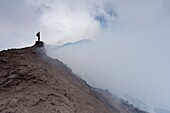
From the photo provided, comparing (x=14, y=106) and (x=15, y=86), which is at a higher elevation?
(x=15, y=86)

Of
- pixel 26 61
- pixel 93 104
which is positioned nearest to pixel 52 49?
pixel 26 61

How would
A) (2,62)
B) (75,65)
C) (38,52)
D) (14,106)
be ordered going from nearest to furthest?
(14,106), (2,62), (38,52), (75,65)

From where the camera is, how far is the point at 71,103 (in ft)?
85.8

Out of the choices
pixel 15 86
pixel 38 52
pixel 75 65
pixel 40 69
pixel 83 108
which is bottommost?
pixel 83 108

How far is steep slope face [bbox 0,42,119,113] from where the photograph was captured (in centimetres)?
2428

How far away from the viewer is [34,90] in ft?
86.1

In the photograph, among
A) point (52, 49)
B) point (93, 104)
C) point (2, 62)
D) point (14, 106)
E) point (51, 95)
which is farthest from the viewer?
point (52, 49)

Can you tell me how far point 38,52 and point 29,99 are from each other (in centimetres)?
1282

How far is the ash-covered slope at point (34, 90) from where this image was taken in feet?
79.7

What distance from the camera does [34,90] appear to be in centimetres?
2623

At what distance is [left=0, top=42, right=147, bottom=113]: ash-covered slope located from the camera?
24281 millimetres

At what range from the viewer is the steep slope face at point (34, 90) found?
24.3 m

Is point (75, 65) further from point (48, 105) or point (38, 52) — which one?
point (48, 105)

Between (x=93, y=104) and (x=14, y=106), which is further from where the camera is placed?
(x=93, y=104)
